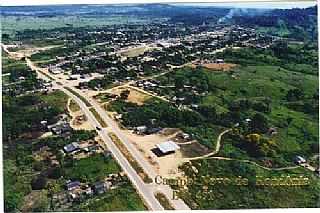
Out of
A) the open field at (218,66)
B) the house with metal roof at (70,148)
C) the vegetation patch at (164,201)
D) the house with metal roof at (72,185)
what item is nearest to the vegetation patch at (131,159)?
the vegetation patch at (164,201)

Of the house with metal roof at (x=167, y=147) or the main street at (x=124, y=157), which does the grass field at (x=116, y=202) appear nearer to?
the main street at (x=124, y=157)

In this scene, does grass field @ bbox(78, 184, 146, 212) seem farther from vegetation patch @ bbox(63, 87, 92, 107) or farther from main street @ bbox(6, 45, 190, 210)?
vegetation patch @ bbox(63, 87, 92, 107)

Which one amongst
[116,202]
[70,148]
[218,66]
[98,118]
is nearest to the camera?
[116,202]

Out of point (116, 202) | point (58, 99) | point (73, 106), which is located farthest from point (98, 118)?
point (116, 202)

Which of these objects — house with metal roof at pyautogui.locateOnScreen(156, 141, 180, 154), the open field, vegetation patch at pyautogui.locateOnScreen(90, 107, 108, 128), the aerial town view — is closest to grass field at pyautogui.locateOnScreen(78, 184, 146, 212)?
the aerial town view

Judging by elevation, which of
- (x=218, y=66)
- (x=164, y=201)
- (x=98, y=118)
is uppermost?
(x=218, y=66)

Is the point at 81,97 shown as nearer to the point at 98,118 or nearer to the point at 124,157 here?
the point at 98,118

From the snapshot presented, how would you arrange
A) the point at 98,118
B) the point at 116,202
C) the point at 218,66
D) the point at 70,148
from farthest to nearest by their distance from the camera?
the point at 218,66
the point at 98,118
the point at 70,148
the point at 116,202

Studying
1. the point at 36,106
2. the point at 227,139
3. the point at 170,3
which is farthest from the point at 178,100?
the point at 36,106
